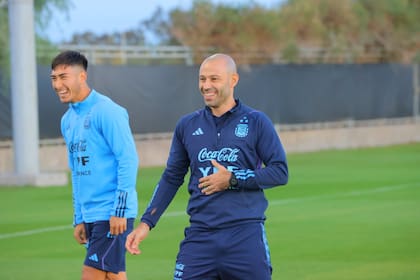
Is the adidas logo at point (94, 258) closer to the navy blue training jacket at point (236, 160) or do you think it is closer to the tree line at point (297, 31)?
the navy blue training jacket at point (236, 160)

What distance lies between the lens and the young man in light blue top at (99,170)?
820 centimetres

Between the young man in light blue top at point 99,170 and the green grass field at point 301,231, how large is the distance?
356cm

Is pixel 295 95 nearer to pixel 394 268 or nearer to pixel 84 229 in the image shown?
pixel 394 268

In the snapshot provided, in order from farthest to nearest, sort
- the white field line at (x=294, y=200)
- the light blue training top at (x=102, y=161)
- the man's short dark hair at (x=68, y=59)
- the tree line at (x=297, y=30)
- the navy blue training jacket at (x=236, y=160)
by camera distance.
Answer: the tree line at (x=297, y=30) < the white field line at (x=294, y=200) < the man's short dark hair at (x=68, y=59) < the light blue training top at (x=102, y=161) < the navy blue training jacket at (x=236, y=160)

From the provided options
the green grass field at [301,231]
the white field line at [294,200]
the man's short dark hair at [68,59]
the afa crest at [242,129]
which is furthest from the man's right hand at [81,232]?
the white field line at [294,200]

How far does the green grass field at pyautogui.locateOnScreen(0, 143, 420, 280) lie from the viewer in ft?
40.4

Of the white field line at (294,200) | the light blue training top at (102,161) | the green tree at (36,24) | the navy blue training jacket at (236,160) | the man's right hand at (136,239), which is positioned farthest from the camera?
the green tree at (36,24)

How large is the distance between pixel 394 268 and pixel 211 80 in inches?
226

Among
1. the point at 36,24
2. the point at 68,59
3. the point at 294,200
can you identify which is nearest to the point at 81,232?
the point at 68,59

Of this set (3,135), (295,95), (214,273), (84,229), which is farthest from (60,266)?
(295,95)

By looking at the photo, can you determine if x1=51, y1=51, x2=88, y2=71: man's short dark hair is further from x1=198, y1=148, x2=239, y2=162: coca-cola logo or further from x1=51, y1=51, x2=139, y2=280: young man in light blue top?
x1=198, y1=148, x2=239, y2=162: coca-cola logo

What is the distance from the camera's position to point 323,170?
27594 mm

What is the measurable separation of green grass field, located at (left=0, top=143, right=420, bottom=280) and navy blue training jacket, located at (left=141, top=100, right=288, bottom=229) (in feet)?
15.2

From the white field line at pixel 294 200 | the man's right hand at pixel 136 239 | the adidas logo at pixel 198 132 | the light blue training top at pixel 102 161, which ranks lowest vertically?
the white field line at pixel 294 200
